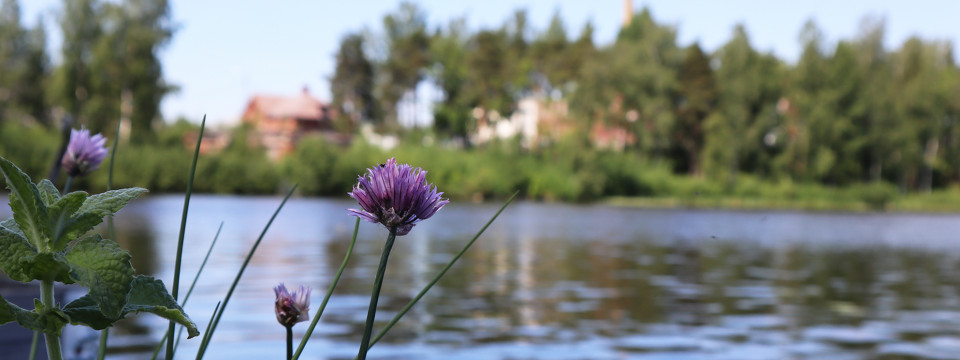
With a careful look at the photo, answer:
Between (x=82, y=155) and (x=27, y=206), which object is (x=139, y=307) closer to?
(x=27, y=206)

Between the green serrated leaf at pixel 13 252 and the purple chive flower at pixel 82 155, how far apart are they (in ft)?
3.31

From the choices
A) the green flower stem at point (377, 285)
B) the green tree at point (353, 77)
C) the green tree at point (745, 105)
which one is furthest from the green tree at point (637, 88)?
the green flower stem at point (377, 285)

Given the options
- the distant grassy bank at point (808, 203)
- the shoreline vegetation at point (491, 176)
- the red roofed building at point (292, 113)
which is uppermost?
the red roofed building at point (292, 113)

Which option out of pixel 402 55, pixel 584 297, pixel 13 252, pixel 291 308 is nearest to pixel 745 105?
pixel 402 55

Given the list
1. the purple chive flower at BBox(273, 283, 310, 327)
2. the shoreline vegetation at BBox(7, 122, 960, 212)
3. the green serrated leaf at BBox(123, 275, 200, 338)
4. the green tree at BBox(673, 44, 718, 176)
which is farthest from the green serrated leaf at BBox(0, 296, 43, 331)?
the green tree at BBox(673, 44, 718, 176)

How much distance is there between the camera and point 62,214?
1291 mm

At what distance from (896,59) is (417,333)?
7414cm

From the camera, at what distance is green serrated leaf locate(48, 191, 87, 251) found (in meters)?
1.27

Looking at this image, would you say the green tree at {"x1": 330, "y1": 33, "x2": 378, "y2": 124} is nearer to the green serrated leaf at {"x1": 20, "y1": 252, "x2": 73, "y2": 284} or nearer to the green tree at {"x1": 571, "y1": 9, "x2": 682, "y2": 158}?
the green tree at {"x1": 571, "y1": 9, "x2": 682, "y2": 158}

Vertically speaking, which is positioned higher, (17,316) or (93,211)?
(93,211)

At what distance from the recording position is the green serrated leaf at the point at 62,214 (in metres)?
1.27

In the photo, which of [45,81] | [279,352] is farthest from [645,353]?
[45,81]

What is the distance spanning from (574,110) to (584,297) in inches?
2001

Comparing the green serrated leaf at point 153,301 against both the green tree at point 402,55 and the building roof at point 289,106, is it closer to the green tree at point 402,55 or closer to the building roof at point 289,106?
the green tree at point 402,55
